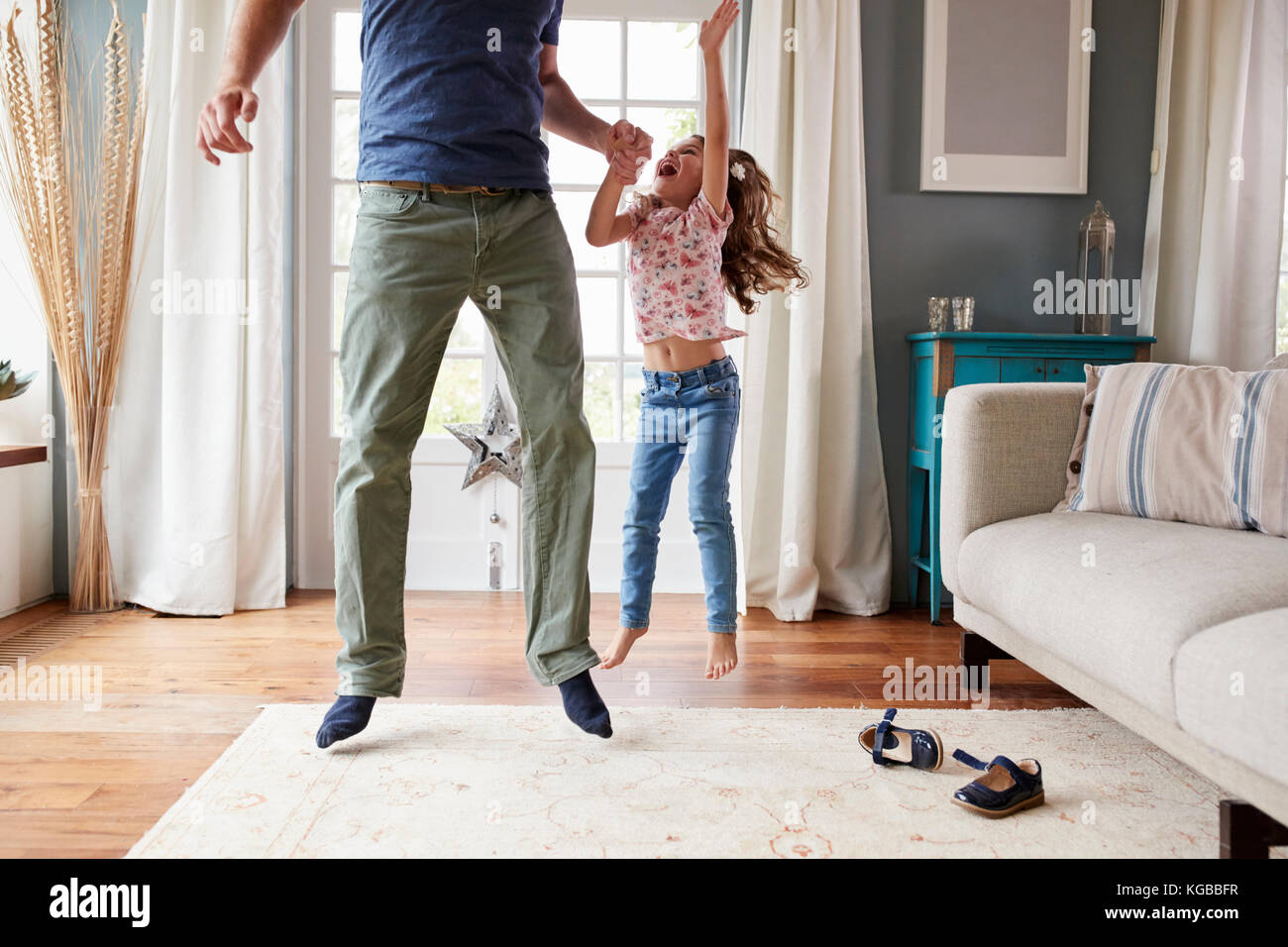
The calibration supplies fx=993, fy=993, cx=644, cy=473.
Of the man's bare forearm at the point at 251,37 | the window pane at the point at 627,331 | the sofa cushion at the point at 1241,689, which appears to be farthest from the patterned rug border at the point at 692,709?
the window pane at the point at 627,331

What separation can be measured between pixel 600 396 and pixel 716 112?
1385 mm

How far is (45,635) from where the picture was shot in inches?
95.3

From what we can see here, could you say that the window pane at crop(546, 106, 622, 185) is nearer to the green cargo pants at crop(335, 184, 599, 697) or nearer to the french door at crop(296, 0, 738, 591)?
the french door at crop(296, 0, 738, 591)

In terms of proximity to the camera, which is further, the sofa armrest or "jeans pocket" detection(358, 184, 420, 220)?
the sofa armrest

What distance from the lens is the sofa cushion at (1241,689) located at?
109 cm

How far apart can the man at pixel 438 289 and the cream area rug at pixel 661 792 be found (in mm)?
121

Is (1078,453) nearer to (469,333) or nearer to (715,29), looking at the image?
(715,29)

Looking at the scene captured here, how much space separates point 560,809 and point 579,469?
54cm

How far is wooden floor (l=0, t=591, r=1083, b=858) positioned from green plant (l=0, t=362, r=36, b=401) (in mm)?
587

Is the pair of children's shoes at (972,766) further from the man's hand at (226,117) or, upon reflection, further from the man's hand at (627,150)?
the man's hand at (226,117)

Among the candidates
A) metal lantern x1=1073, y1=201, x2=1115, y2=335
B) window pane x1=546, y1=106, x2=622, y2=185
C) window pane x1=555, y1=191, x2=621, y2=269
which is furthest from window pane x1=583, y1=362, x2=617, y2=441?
metal lantern x1=1073, y1=201, x2=1115, y2=335

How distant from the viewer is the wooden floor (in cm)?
146

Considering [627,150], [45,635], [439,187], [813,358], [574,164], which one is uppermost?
[574,164]

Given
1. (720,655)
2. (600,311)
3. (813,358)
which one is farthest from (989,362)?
(720,655)
